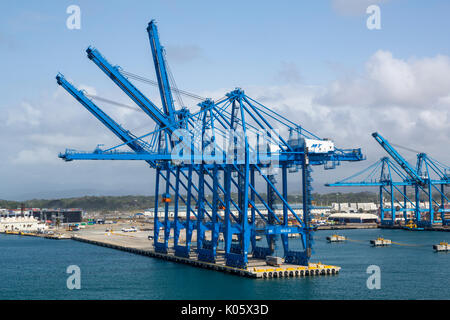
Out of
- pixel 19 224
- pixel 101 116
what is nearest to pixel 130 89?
pixel 101 116

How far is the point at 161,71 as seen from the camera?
5922cm

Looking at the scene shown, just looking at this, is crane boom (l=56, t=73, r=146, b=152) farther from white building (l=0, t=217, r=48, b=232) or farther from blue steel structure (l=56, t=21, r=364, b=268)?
white building (l=0, t=217, r=48, b=232)

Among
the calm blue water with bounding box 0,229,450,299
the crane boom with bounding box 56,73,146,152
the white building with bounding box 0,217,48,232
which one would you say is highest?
the crane boom with bounding box 56,73,146,152

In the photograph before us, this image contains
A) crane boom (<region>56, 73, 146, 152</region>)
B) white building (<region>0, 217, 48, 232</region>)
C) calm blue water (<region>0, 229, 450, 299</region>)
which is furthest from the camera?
white building (<region>0, 217, 48, 232</region>)

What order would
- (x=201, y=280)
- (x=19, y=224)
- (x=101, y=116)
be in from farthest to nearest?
1. (x=19, y=224)
2. (x=101, y=116)
3. (x=201, y=280)

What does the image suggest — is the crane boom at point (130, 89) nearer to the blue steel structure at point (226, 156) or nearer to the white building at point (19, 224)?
the blue steel structure at point (226, 156)

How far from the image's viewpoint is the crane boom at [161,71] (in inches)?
2309

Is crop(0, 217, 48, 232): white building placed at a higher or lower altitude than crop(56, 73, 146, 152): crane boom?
lower

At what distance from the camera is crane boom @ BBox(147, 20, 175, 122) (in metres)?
58.7

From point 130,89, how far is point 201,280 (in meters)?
21.3

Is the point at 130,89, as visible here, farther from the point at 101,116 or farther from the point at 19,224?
the point at 19,224

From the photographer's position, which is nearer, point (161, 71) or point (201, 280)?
point (201, 280)

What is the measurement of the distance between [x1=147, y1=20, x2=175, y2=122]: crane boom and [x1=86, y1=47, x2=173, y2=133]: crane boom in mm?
1700

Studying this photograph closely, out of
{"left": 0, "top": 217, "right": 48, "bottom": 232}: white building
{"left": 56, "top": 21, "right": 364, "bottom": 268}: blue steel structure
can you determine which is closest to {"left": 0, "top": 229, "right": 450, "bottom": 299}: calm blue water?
{"left": 56, "top": 21, "right": 364, "bottom": 268}: blue steel structure
